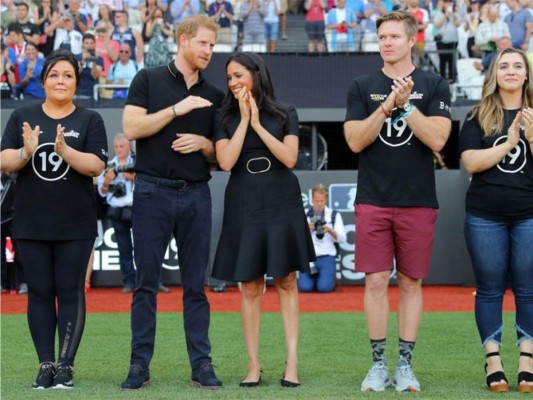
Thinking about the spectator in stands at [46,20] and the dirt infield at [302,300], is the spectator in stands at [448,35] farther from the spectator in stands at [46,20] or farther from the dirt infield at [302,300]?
the spectator in stands at [46,20]

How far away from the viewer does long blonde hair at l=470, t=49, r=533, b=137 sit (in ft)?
21.9

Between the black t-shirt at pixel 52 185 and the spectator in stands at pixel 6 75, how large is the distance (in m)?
9.85

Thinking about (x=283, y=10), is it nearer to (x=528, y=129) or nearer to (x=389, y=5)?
(x=389, y=5)

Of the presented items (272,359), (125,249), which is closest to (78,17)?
(125,249)

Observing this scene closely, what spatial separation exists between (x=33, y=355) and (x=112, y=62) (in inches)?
378

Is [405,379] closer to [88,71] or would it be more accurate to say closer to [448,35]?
[88,71]

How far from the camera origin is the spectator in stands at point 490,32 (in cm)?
1731

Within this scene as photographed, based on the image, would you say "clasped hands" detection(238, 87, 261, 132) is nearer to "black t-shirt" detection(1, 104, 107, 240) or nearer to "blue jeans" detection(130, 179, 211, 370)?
"blue jeans" detection(130, 179, 211, 370)

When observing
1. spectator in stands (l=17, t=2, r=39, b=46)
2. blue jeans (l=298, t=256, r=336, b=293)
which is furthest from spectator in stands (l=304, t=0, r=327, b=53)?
spectator in stands (l=17, t=2, r=39, b=46)

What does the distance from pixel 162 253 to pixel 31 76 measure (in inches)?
414

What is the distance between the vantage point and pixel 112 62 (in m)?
17.2

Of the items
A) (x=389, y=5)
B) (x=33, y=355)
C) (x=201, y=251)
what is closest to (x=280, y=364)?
(x=201, y=251)

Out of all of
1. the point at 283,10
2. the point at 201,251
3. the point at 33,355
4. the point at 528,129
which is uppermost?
the point at 283,10

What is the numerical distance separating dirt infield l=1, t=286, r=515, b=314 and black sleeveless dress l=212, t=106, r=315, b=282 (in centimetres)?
547
